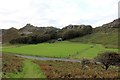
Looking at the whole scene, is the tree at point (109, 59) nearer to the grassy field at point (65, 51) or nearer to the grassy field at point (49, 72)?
the grassy field at point (49, 72)

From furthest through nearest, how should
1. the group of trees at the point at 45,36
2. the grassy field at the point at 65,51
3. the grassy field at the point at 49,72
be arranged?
the group of trees at the point at 45,36, the grassy field at the point at 65,51, the grassy field at the point at 49,72

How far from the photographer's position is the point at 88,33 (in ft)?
652

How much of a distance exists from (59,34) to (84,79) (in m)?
172

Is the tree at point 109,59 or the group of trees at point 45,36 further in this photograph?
the group of trees at point 45,36

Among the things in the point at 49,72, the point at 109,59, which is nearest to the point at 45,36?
the point at 109,59

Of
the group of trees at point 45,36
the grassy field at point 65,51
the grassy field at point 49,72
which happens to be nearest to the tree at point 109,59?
the grassy field at point 49,72

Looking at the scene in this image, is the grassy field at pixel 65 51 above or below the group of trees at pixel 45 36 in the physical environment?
below

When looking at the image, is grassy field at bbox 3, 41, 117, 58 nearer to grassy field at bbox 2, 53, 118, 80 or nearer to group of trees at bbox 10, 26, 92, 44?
grassy field at bbox 2, 53, 118, 80

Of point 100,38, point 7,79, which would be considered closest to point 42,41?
point 100,38

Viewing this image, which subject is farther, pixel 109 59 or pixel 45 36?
pixel 45 36

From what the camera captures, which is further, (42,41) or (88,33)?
(88,33)

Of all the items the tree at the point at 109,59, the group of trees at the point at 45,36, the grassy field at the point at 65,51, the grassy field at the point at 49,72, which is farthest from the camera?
the group of trees at the point at 45,36

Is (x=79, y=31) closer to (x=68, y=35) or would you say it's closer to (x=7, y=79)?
(x=68, y=35)

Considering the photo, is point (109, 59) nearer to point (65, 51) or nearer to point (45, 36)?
point (65, 51)
